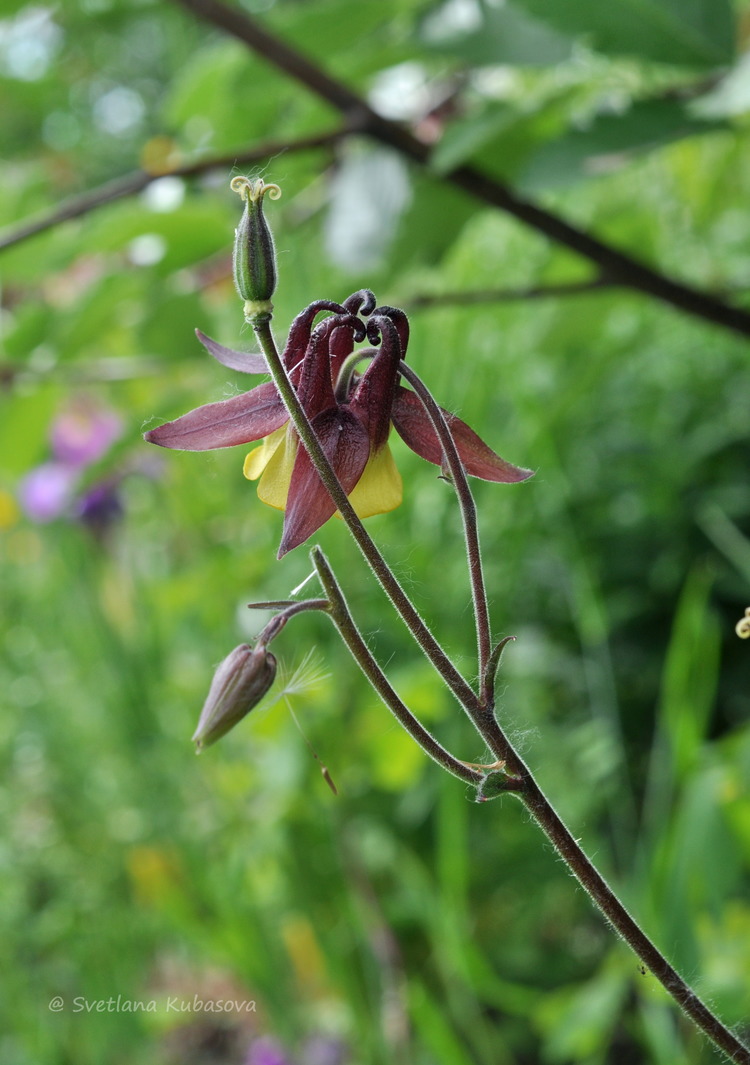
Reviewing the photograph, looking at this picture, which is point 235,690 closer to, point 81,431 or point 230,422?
point 230,422

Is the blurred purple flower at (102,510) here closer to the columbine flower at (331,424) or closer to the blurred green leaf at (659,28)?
the blurred green leaf at (659,28)

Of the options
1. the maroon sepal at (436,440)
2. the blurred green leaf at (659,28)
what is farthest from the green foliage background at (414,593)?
the maroon sepal at (436,440)

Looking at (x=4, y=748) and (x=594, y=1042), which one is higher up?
(x=594, y=1042)

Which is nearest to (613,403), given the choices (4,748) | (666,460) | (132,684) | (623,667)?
(666,460)

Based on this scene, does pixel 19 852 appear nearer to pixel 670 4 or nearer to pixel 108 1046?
pixel 108 1046

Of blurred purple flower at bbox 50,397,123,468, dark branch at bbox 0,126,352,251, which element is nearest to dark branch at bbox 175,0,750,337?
dark branch at bbox 0,126,352,251
